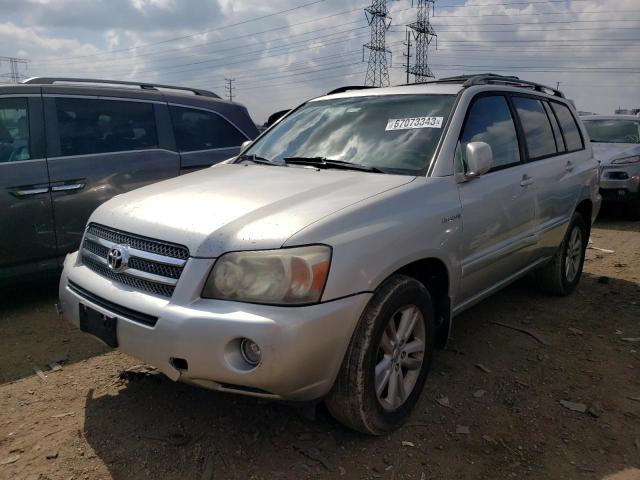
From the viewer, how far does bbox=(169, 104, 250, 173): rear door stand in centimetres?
523

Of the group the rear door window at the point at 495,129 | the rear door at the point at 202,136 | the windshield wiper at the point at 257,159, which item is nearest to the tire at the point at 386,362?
the rear door window at the point at 495,129

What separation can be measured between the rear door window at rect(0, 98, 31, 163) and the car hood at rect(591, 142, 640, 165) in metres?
8.36

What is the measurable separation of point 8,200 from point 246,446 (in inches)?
110

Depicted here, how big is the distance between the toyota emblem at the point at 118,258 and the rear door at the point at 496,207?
180 cm

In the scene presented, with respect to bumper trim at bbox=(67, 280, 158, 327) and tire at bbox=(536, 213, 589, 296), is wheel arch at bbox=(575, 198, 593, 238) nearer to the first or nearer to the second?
tire at bbox=(536, 213, 589, 296)

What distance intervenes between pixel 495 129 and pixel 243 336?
7.75 feet

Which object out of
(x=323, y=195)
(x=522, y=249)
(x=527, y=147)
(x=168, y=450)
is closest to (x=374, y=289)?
(x=323, y=195)

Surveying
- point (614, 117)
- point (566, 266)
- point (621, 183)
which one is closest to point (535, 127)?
point (566, 266)

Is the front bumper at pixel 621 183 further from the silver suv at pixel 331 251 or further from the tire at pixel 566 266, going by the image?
the silver suv at pixel 331 251

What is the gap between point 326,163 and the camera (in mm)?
3213

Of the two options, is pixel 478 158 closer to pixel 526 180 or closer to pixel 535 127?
pixel 526 180

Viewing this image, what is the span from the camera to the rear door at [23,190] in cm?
411

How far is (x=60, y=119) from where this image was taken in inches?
175

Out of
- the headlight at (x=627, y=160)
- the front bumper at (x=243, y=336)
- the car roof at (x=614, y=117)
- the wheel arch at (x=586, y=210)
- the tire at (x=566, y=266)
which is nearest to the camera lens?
the front bumper at (x=243, y=336)
